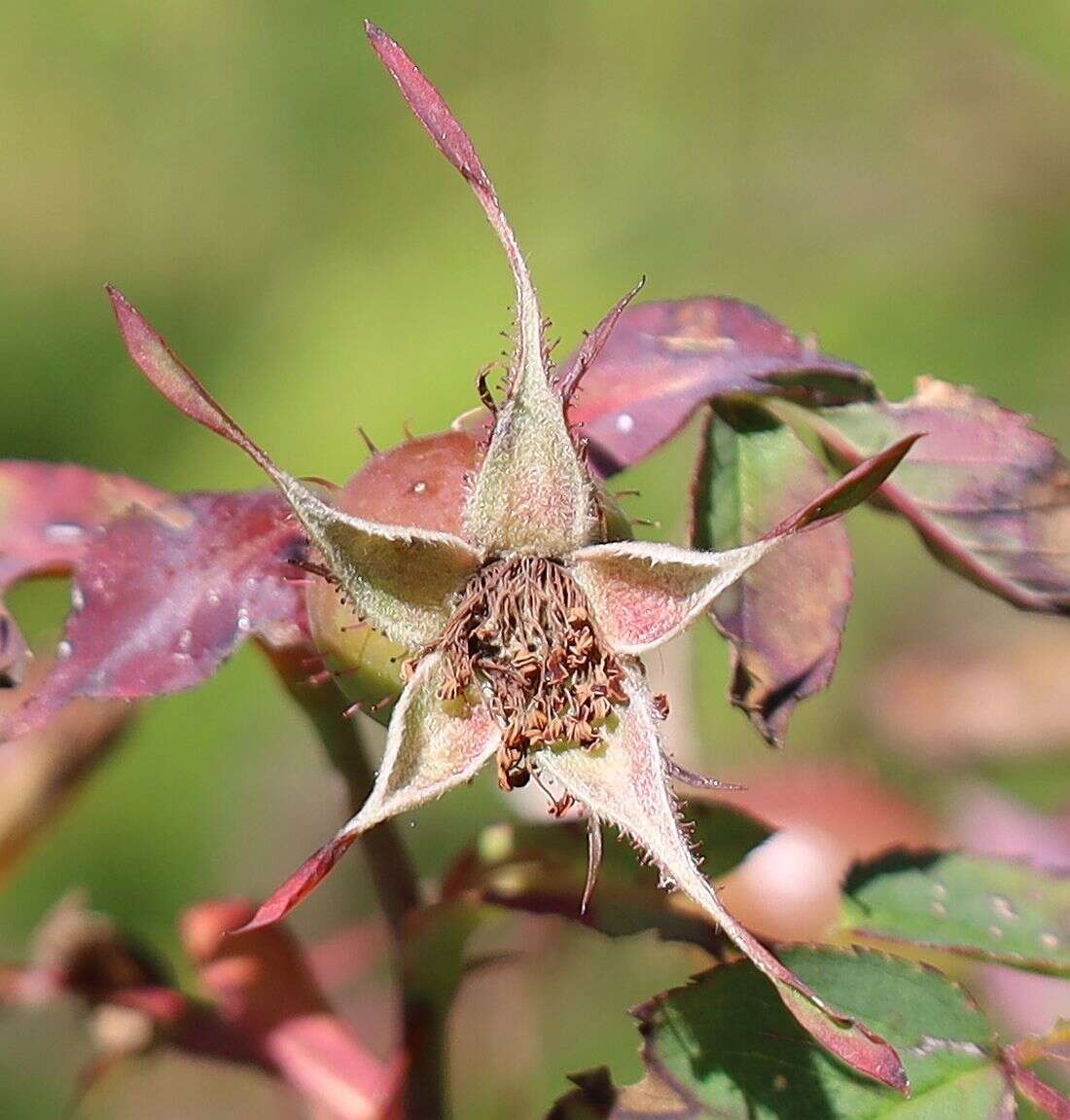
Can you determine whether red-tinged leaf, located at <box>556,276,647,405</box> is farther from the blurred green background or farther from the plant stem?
the blurred green background

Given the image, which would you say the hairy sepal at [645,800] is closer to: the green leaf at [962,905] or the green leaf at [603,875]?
the green leaf at [603,875]

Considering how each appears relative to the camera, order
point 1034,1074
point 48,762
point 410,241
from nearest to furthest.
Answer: point 1034,1074
point 48,762
point 410,241

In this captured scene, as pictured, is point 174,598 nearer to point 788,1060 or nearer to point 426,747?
point 426,747

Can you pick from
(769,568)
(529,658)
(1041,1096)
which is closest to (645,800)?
(529,658)

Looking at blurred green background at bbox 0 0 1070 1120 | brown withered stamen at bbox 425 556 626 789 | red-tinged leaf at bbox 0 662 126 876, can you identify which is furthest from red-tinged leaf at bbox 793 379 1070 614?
blurred green background at bbox 0 0 1070 1120

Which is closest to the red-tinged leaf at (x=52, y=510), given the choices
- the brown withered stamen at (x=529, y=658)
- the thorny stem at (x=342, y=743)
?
the thorny stem at (x=342, y=743)
